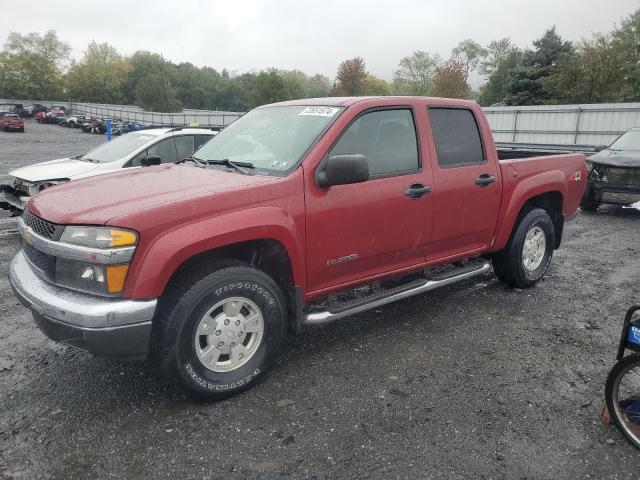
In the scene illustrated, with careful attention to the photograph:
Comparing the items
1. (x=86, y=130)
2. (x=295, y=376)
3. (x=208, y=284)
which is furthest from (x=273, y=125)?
(x=86, y=130)

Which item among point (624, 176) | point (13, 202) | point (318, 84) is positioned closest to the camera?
point (13, 202)

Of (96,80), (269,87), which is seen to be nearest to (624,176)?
(269,87)

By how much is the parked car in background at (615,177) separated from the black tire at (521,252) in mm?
4880

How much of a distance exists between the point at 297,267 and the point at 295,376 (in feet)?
2.58

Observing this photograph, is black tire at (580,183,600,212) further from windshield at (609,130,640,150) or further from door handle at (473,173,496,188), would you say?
door handle at (473,173,496,188)

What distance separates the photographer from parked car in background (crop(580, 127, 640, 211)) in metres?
9.36

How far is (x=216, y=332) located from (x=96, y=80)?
99568mm

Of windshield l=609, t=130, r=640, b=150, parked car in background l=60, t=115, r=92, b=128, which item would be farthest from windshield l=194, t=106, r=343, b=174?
parked car in background l=60, t=115, r=92, b=128

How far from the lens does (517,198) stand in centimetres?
494

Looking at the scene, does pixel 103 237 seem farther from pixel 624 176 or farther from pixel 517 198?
pixel 624 176

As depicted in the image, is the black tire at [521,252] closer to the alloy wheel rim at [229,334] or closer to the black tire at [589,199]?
the alloy wheel rim at [229,334]

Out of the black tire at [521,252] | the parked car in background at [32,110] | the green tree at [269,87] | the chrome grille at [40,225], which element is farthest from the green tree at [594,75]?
the parked car in background at [32,110]

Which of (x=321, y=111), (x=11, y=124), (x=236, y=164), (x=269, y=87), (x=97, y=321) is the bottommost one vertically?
(x=11, y=124)

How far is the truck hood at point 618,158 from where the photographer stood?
30.6 ft
